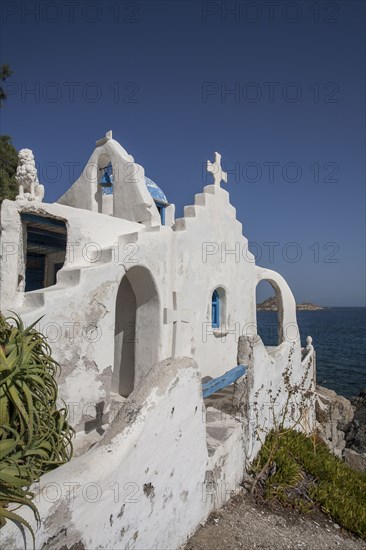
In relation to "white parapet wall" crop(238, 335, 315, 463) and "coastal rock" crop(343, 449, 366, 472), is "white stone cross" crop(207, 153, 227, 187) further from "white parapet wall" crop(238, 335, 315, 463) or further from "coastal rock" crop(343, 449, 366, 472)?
"coastal rock" crop(343, 449, 366, 472)

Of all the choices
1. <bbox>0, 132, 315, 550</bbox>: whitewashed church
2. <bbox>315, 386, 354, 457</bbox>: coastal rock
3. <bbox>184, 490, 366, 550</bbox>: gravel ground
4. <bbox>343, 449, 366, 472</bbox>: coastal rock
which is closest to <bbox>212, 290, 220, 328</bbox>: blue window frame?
<bbox>0, 132, 315, 550</bbox>: whitewashed church

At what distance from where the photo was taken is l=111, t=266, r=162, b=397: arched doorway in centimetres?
842

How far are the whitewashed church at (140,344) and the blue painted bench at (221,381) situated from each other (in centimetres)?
3

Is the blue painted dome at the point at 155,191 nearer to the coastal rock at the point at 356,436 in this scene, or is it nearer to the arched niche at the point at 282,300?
the arched niche at the point at 282,300

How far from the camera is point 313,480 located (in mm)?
6539

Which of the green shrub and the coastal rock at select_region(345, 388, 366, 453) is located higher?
the green shrub

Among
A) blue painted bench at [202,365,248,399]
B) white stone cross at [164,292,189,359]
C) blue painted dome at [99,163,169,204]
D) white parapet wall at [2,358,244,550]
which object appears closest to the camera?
white parapet wall at [2,358,244,550]

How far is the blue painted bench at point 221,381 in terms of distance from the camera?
5.38m

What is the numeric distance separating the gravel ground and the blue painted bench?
147 cm

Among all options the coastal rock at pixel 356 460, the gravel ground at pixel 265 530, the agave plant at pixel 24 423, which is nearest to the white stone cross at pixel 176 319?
the gravel ground at pixel 265 530

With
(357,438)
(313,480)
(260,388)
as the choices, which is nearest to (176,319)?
(260,388)

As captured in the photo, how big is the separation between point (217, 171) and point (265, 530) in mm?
8621

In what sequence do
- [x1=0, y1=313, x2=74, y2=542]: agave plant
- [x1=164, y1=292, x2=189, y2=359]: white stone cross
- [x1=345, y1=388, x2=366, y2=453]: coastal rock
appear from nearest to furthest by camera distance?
[x1=0, y1=313, x2=74, y2=542]: agave plant → [x1=164, y1=292, x2=189, y2=359]: white stone cross → [x1=345, y1=388, x2=366, y2=453]: coastal rock

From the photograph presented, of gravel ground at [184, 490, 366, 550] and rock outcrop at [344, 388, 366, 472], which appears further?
rock outcrop at [344, 388, 366, 472]
